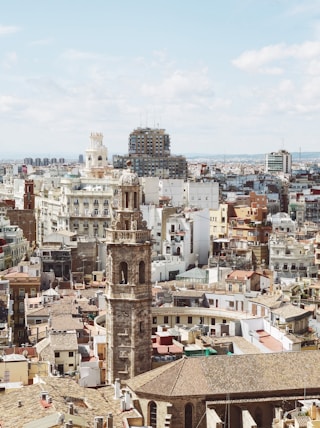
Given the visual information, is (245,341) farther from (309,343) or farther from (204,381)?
(204,381)

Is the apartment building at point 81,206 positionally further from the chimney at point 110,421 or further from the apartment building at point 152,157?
the apartment building at point 152,157

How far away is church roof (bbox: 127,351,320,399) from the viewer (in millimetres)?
32781

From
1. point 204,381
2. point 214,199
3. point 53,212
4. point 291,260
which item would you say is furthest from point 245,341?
point 214,199

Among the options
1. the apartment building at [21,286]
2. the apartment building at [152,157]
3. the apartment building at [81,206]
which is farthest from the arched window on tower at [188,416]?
the apartment building at [152,157]

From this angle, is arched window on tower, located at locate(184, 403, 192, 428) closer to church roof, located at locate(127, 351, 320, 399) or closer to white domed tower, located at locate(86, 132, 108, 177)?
church roof, located at locate(127, 351, 320, 399)

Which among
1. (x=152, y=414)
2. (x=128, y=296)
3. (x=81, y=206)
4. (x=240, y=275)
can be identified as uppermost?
(x=81, y=206)

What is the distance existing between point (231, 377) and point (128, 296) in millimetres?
6893

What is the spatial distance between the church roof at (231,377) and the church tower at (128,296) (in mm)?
3800

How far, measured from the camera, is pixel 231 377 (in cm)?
3341

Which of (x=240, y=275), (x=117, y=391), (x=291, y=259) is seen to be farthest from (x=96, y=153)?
(x=117, y=391)

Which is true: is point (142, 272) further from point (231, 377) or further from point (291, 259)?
point (291, 259)

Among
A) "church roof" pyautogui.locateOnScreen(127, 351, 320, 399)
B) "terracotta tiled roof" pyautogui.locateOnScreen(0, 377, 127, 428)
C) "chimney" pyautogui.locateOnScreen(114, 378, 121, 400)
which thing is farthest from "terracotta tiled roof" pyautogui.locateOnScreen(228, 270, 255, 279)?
"chimney" pyautogui.locateOnScreen(114, 378, 121, 400)

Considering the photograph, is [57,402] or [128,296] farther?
[128,296]

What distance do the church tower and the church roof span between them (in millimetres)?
3800
